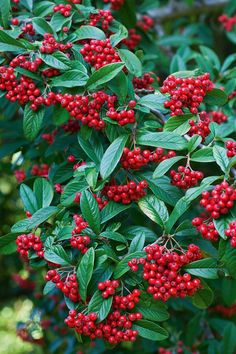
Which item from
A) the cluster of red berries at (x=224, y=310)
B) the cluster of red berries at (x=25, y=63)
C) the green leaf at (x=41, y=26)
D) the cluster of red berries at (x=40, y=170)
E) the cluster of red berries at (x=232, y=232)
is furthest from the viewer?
the cluster of red berries at (x=224, y=310)

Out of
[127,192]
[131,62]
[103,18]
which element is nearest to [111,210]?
[127,192]

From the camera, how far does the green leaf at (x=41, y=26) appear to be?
1757 mm

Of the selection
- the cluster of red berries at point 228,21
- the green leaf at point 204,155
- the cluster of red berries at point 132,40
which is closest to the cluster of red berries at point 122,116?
the green leaf at point 204,155

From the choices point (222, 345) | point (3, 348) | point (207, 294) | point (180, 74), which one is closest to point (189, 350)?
point (222, 345)

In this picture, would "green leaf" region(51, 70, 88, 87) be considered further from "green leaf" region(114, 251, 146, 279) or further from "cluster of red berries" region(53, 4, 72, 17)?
"green leaf" region(114, 251, 146, 279)

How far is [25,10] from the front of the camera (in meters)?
2.03

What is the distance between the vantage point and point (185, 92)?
158 cm

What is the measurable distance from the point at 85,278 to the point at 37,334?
4.35ft

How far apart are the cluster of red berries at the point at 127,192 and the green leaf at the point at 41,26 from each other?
55cm

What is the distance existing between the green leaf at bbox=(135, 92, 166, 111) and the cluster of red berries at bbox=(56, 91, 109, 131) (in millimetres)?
96

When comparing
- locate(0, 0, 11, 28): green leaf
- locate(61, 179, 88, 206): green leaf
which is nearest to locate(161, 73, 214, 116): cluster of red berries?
locate(61, 179, 88, 206): green leaf

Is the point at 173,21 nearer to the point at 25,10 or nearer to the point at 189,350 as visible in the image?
the point at 25,10

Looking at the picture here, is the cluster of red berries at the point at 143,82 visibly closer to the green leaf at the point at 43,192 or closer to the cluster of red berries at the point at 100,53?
the cluster of red berries at the point at 100,53

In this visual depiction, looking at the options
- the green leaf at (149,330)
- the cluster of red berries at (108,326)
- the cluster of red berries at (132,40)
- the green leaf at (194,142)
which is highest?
the green leaf at (194,142)
